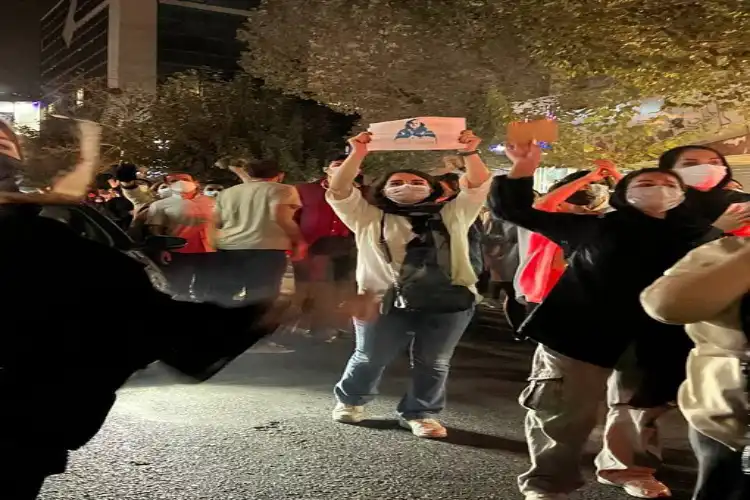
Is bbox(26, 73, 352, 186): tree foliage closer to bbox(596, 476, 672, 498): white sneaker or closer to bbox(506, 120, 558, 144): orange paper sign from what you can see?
bbox(596, 476, 672, 498): white sneaker

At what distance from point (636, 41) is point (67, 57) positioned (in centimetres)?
4527

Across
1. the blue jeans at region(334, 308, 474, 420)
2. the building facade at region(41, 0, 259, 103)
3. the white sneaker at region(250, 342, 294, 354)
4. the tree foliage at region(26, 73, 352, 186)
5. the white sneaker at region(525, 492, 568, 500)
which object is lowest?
the white sneaker at region(250, 342, 294, 354)

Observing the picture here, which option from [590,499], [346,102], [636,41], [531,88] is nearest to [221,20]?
[346,102]

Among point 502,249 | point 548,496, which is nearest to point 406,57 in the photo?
point 502,249

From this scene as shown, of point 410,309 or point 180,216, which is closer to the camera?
point 410,309

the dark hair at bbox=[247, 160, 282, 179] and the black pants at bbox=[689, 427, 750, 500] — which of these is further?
the dark hair at bbox=[247, 160, 282, 179]

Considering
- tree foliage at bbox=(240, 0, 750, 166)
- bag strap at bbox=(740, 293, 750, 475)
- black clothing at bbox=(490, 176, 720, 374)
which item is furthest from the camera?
tree foliage at bbox=(240, 0, 750, 166)

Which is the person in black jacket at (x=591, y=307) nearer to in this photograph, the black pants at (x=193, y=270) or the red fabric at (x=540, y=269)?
the red fabric at (x=540, y=269)

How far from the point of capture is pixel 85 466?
161 inches

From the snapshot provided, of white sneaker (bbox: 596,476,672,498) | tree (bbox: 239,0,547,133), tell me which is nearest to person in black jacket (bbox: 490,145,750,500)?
white sneaker (bbox: 596,476,672,498)

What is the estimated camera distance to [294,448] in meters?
4.41

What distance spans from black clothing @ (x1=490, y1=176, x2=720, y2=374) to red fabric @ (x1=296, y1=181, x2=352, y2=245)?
13.2 feet

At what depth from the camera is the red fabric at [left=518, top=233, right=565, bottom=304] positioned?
5156 mm

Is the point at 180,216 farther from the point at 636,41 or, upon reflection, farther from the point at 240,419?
the point at 636,41
